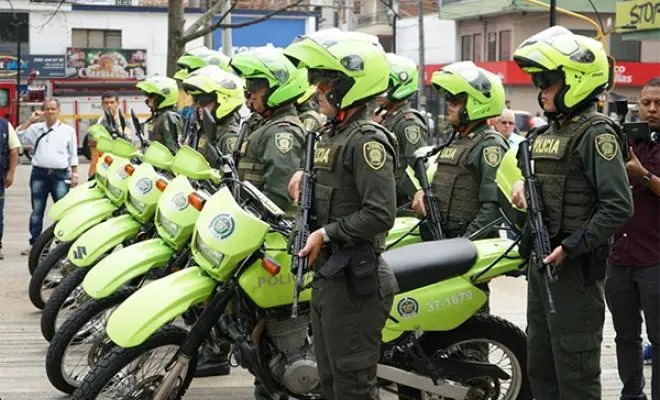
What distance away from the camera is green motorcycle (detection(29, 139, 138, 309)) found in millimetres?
8488

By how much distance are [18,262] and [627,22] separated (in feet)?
70.4

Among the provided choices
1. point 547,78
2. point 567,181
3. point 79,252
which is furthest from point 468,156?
point 79,252

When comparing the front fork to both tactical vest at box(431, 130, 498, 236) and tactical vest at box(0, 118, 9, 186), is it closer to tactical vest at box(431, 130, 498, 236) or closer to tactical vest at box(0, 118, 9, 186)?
tactical vest at box(431, 130, 498, 236)

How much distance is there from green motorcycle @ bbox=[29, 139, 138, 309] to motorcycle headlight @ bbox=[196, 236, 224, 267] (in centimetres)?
274

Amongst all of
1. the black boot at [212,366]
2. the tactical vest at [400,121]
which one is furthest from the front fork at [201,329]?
the tactical vest at [400,121]

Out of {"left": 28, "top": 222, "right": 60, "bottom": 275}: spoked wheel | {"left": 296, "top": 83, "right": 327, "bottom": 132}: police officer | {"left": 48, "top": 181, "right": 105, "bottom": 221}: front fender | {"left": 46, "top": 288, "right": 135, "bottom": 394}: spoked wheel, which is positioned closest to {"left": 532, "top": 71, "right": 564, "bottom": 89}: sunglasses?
{"left": 46, "top": 288, "right": 135, "bottom": 394}: spoked wheel

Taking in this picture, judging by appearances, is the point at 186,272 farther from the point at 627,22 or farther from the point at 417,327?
the point at 627,22

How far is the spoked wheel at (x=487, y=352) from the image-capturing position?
5.78 metres

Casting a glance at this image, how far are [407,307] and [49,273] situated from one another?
4.23m

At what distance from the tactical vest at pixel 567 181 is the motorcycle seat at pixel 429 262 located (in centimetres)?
83

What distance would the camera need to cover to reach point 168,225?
625 centimetres

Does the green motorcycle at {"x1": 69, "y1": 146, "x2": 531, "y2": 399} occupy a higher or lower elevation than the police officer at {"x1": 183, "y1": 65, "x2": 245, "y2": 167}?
lower

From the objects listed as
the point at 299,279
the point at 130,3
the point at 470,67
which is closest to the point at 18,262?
the point at 470,67

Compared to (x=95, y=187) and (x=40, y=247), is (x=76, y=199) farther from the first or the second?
(x=40, y=247)
